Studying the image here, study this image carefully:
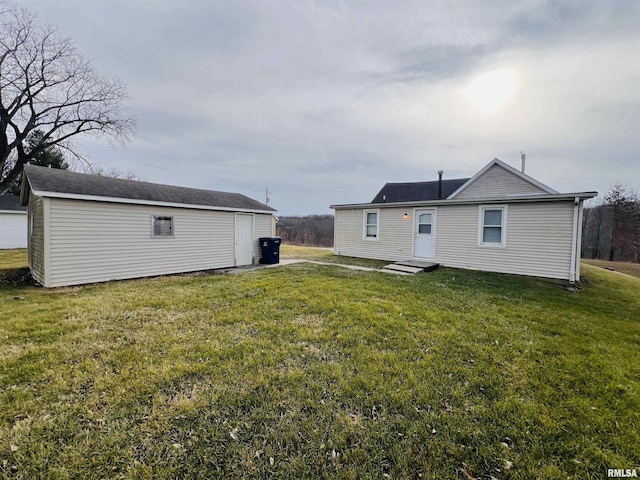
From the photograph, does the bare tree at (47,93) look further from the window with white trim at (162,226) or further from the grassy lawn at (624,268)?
the grassy lawn at (624,268)

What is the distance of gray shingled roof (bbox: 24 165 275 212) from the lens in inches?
254

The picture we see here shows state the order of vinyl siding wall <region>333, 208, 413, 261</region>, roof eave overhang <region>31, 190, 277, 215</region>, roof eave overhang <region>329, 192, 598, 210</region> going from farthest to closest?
vinyl siding wall <region>333, 208, 413, 261</region> < roof eave overhang <region>329, 192, 598, 210</region> < roof eave overhang <region>31, 190, 277, 215</region>

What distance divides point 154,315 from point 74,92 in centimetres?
1865

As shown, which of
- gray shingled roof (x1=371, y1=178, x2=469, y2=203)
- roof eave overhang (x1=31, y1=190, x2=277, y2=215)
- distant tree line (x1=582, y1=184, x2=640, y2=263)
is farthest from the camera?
distant tree line (x1=582, y1=184, x2=640, y2=263)

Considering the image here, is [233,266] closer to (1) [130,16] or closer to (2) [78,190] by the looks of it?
(2) [78,190]

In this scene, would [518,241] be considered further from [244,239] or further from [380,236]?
[244,239]

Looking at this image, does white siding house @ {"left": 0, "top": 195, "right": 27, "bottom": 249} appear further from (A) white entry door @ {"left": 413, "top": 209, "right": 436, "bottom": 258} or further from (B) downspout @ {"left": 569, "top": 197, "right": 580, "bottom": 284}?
(B) downspout @ {"left": 569, "top": 197, "right": 580, "bottom": 284}

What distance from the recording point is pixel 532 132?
12.4 meters

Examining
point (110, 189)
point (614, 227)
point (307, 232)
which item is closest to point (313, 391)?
point (110, 189)

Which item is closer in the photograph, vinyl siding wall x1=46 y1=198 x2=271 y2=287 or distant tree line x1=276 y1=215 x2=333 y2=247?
vinyl siding wall x1=46 y1=198 x2=271 y2=287

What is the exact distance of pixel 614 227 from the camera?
71.8 feet

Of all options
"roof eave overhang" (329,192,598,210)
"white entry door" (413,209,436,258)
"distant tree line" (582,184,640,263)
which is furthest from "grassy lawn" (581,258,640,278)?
"white entry door" (413,209,436,258)

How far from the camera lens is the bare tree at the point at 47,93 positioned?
1299 centimetres

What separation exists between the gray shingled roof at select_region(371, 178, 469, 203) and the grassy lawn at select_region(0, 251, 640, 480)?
13.9 m
